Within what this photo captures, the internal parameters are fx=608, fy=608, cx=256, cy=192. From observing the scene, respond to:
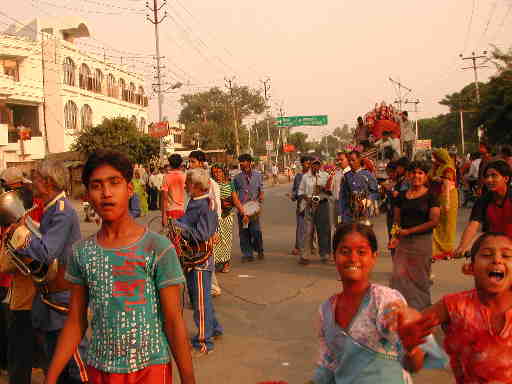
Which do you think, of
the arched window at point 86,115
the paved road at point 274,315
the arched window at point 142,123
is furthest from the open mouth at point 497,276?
the arched window at point 142,123

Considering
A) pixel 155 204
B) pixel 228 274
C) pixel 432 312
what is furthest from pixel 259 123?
pixel 432 312

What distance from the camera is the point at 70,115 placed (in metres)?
40.8

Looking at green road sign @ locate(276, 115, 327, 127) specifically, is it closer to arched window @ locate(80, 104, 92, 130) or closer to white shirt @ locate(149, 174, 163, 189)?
arched window @ locate(80, 104, 92, 130)

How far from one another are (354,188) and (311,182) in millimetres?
1160

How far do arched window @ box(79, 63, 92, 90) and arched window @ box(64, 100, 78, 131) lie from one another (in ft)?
7.76

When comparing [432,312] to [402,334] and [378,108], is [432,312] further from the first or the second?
[378,108]

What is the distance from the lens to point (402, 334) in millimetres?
2533

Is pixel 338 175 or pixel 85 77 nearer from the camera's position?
pixel 338 175

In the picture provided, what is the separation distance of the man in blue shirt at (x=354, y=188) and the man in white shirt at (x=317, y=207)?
0.81 meters

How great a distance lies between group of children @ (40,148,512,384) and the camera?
8.61ft

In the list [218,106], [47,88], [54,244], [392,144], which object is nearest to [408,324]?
[54,244]

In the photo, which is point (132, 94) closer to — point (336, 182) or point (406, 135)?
point (406, 135)

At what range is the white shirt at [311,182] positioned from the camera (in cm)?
1041

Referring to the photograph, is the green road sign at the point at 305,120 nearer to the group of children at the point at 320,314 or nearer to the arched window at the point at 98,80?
the arched window at the point at 98,80
